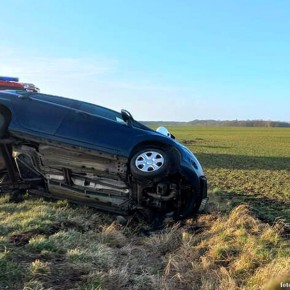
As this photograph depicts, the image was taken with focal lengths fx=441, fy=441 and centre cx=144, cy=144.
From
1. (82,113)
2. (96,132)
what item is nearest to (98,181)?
(96,132)

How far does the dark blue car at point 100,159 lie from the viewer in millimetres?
5969

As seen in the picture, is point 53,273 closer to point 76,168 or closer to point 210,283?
point 210,283

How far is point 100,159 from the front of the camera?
19.9 ft

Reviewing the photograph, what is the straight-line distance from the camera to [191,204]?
6.21m

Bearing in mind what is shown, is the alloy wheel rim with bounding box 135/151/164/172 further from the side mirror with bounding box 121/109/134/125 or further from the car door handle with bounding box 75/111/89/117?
the car door handle with bounding box 75/111/89/117

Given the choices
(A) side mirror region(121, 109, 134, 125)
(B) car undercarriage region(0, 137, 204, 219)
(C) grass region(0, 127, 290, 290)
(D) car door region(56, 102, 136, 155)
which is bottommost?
(C) grass region(0, 127, 290, 290)

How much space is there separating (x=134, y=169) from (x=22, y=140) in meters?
1.76

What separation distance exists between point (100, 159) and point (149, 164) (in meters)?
0.70

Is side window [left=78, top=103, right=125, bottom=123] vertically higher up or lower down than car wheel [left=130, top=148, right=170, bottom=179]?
higher up

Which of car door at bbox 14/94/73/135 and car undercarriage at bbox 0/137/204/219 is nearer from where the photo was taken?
car undercarriage at bbox 0/137/204/219

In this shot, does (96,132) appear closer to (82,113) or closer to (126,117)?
(82,113)

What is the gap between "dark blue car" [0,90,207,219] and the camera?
5.97 metres

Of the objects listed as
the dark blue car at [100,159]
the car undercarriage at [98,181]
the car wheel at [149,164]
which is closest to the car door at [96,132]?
the dark blue car at [100,159]

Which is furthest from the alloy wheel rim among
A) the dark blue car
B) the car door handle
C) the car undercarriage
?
the car door handle
